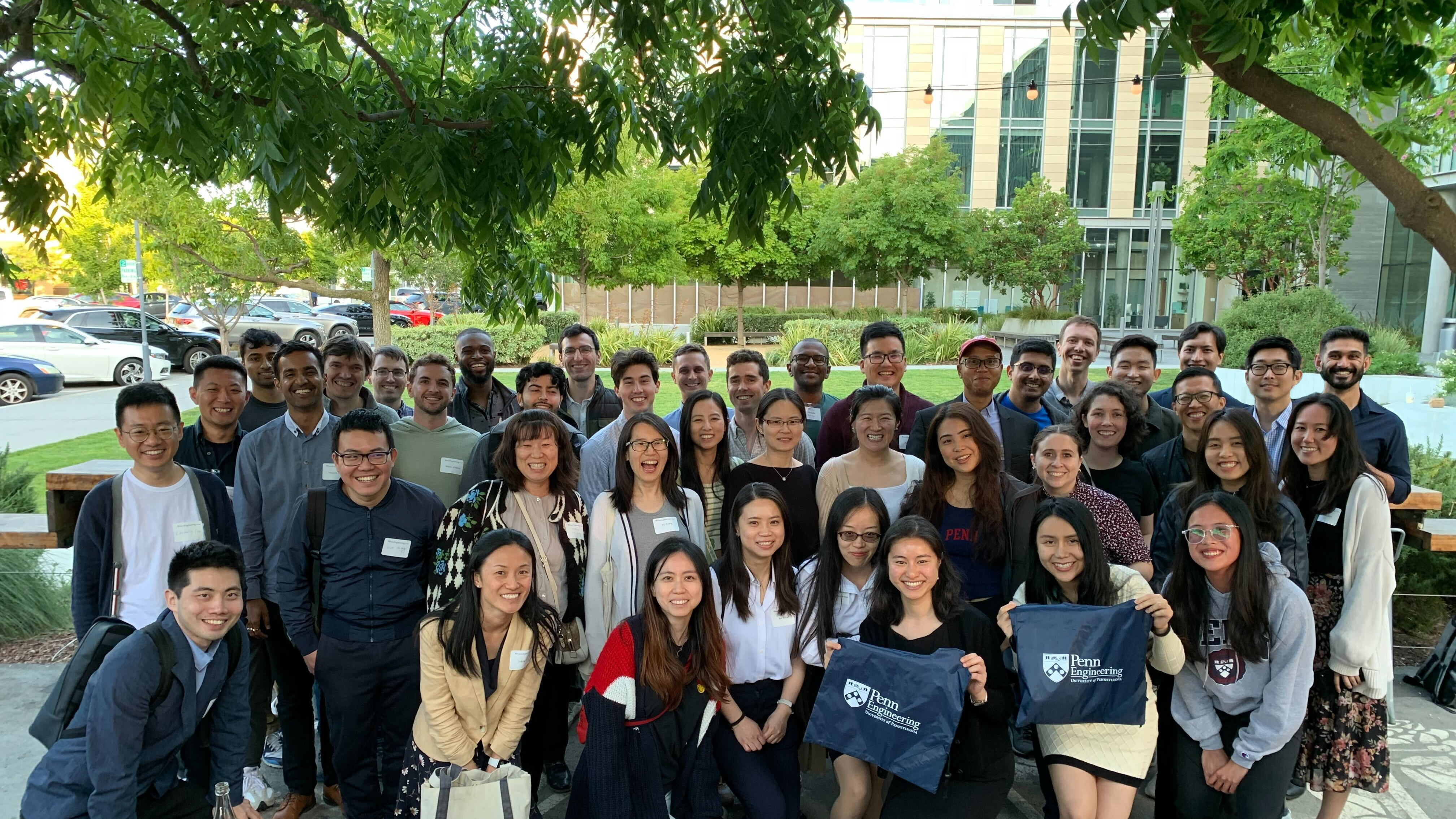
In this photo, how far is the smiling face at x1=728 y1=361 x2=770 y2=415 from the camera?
5.47 meters

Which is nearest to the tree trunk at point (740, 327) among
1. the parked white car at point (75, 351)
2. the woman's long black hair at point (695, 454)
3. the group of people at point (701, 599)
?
the parked white car at point (75, 351)

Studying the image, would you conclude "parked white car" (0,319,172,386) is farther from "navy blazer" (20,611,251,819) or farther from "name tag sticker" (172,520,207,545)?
"navy blazer" (20,611,251,819)

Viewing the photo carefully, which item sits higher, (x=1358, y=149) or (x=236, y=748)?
(x=1358, y=149)

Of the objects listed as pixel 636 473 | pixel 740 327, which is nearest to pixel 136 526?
pixel 636 473

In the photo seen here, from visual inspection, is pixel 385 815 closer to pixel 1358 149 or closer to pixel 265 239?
pixel 1358 149

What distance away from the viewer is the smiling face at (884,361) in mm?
5613

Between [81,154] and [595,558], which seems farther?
[81,154]

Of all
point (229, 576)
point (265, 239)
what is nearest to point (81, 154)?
point (229, 576)

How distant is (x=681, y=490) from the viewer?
4.30m

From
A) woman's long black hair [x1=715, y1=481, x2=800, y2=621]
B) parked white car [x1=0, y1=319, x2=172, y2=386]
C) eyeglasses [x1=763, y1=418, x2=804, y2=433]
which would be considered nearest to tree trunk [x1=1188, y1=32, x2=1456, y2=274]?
eyeglasses [x1=763, y1=418, x2=804, y2=433]

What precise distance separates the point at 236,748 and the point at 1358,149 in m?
5.33

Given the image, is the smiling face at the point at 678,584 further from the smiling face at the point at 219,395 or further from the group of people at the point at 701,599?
the smiling face at the point at 219,395

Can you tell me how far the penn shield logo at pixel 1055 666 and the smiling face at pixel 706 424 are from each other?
1.91 meters

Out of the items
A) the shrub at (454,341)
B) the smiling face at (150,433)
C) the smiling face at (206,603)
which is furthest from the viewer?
the shrub at (454,341)
